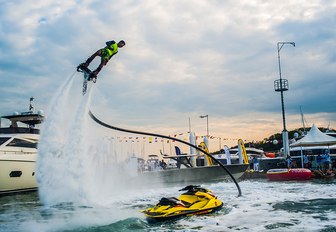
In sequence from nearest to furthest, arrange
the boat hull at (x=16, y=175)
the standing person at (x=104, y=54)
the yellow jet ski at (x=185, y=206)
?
the yellow jet ski at (x=185, y=206)
the standing person at (x=104, y=54)
the boat hull at (x=16, y=175)

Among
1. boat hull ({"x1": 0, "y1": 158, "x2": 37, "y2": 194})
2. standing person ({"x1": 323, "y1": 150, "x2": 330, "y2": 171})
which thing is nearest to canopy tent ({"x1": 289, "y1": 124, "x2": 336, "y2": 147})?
standing person ({"x1": 323, "y1": 150, "x2": 330, "y2": 171})

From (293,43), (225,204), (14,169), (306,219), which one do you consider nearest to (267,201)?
(225,204)

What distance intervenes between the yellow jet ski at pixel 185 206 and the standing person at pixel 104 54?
5.32m

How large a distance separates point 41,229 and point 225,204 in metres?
7.97

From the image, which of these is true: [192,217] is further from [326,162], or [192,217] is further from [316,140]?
[316,140]

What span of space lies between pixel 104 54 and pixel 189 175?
17.4 m

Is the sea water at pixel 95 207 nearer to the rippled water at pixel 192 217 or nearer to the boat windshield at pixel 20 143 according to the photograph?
the rippled water at pixel 192 217

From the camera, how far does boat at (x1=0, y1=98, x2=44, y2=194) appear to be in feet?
69.5

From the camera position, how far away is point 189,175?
29.2 m

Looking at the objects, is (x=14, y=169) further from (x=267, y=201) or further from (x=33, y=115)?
(x=267, y=201)

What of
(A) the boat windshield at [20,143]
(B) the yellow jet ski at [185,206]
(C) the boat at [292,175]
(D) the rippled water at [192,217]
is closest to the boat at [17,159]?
(A) the boat windshield at [20,143]

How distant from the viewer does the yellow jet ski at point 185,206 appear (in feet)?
38.6

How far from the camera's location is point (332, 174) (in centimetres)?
2956

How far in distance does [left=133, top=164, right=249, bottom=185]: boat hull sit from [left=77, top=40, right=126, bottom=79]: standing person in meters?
13.9
